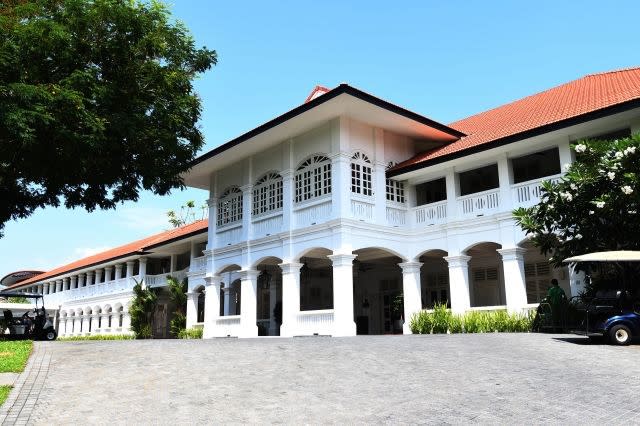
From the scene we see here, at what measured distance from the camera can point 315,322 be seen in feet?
62.0

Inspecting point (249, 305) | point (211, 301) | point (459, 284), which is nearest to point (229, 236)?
point (211, 301)

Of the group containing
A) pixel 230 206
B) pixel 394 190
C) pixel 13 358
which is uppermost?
pixel 230 206

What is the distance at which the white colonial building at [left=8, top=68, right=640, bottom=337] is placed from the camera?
1714cm

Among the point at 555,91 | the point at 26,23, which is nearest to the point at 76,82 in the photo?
the point at 26,23

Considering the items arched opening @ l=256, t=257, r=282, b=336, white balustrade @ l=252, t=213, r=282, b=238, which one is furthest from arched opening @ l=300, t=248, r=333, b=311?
white balustrade @ l=252, t=213, r=282, b=238

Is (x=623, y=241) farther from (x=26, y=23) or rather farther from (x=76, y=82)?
(x=26, y=23)

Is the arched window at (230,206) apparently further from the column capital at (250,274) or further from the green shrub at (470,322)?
the green shrub at (470,322)

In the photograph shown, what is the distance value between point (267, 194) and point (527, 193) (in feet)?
31.8

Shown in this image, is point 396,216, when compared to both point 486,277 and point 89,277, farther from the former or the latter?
point 89,277

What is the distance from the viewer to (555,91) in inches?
855

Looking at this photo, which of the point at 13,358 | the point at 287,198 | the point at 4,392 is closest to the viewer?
the point at 4,392

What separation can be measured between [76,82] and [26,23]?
181 cm

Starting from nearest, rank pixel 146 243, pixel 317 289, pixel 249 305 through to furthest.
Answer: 1. pixel 249 305
2. pixel 317 289
3. pixel 146 243

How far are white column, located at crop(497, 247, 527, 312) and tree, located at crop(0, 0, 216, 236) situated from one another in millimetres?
9683
